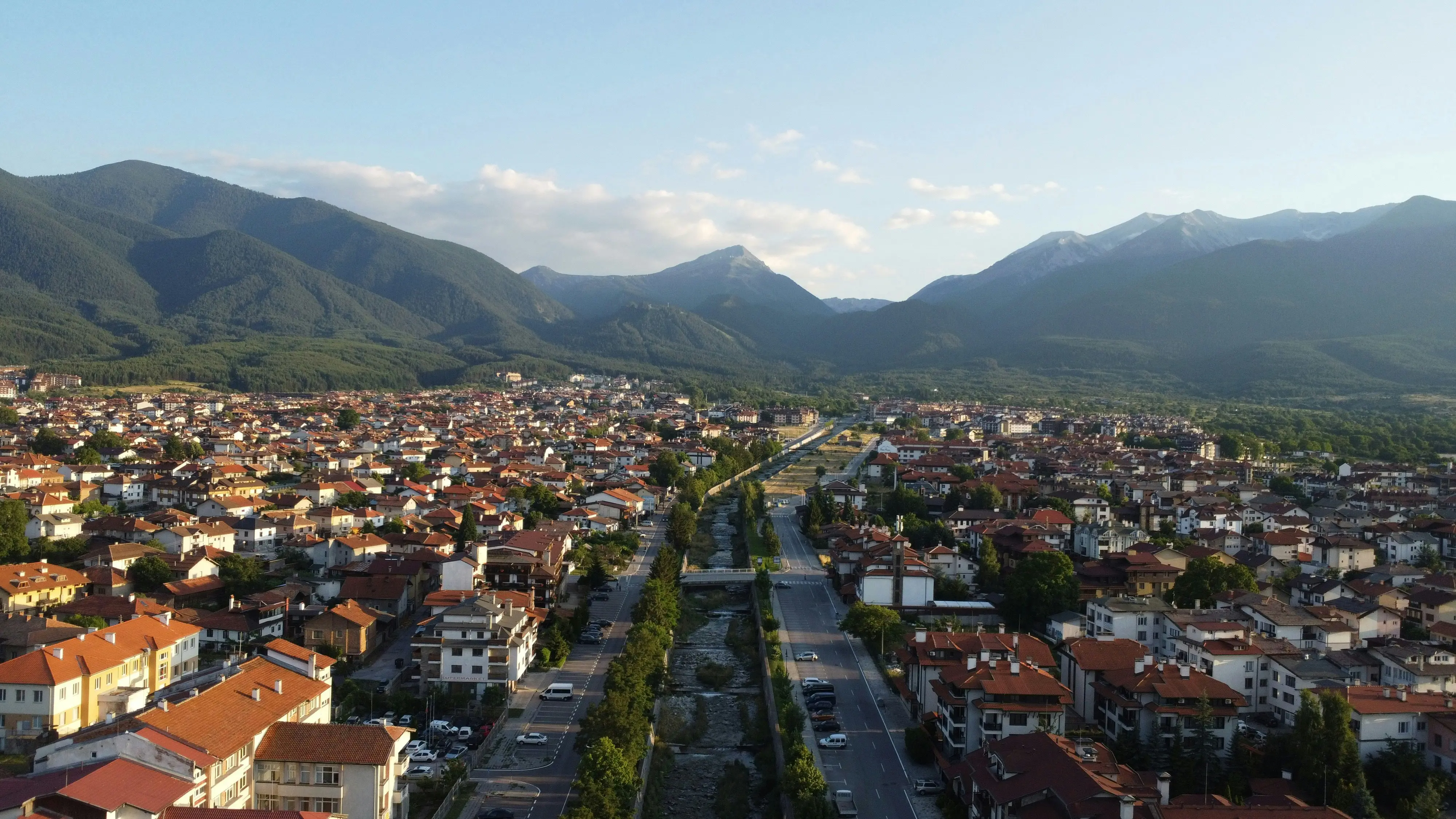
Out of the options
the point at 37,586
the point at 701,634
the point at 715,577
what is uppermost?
the point at 37,586

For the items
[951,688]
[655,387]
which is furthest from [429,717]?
[655,387]

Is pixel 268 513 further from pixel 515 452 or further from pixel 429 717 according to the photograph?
pixel 515 452

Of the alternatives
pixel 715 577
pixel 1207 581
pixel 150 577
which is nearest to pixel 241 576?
pixel 150 577

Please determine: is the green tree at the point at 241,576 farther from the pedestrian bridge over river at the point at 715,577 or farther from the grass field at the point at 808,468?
the grass field at the point at 808,468

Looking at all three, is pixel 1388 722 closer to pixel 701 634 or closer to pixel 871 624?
pixel 871 624

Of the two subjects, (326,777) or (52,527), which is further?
(52,527)

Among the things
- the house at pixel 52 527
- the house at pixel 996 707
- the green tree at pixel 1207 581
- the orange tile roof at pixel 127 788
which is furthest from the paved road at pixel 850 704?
the house at pixel 52 527

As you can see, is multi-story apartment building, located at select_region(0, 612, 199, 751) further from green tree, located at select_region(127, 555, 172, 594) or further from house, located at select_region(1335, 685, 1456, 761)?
house, located at select_region(1335, 685, 1456, 761)

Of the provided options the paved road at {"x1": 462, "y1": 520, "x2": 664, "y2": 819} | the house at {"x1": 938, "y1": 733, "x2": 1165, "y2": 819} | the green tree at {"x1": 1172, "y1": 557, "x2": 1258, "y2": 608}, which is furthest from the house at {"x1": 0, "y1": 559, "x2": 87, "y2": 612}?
the green tree at {"x1": 1172, "y1": 557, "x2": 1258, "y2": 608}
